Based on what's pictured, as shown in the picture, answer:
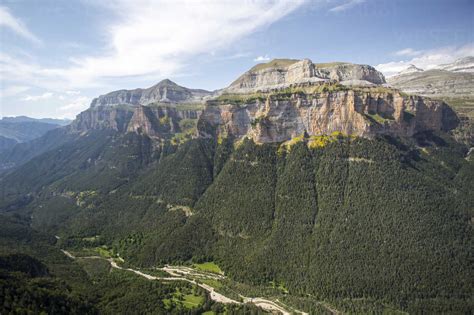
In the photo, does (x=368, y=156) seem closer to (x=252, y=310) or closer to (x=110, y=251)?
(x=252, y=310)

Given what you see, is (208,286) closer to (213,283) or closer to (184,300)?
(213,283)

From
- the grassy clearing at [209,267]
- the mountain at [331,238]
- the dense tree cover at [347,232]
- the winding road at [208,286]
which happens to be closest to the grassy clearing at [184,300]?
the mountain at [331,238]

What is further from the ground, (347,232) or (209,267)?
(347,232)

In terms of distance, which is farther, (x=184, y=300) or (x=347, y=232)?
(x=347, y=232)

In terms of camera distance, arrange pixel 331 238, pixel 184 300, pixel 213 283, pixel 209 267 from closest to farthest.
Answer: pixel 184 300 → pixel 213 283 → pixel 331 238 → pixel 209 267

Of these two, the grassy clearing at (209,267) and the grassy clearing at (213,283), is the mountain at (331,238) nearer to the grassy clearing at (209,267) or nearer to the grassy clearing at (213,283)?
the grassy clearing at (213,283)

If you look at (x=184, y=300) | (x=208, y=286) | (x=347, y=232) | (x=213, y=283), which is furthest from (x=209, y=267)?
(x=347, y=232)

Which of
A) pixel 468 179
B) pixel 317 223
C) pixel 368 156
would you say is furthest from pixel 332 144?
pixel 468 179


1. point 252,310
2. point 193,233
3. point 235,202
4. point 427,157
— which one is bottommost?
point 252,310

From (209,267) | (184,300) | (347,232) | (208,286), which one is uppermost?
(347,232)
